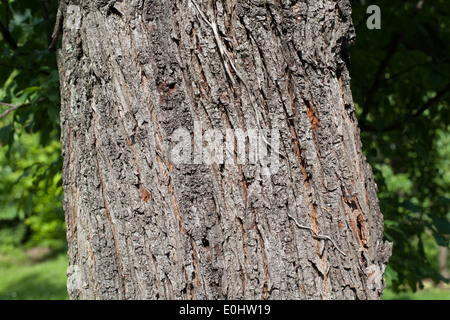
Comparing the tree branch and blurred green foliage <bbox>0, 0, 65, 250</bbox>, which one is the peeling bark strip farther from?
the tree branch

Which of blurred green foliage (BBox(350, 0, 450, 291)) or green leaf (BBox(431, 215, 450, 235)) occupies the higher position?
blurred green foliage (BBox(350, 0, 450, 291))

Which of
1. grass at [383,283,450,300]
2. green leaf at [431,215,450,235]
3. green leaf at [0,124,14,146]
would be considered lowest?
grass at [383,283,450,300]

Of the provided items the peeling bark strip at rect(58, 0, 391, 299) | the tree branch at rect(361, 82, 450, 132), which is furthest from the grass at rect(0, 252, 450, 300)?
the peeling bark strip at rect(58, 0, 391, 299)

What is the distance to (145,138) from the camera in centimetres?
133

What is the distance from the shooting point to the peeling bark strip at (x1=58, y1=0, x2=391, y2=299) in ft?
4.32

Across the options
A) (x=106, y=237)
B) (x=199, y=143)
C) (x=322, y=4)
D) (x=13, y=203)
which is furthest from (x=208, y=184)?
(x=13, y=203)

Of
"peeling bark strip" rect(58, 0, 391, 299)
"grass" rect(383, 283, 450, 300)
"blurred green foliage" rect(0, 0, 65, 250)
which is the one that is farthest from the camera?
"grass" rect(383, 283, 450, 300)

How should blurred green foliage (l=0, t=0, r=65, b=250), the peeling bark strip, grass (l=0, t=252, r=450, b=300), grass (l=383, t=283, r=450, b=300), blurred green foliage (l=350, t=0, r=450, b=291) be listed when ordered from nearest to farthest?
the peeling bark strip < blurred green foliage (l=0, t=0, r=65, b=250) < blurred green foliage (l=350, t=0, r=450, b=291) < grass (l=383, t=283, r=450, b=300) < grass (l=0, t=252, r=450, b=300)

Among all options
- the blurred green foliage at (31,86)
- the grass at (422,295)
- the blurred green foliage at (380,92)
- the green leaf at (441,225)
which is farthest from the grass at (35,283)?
the green leaf at (441,225)

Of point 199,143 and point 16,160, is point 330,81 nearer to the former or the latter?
point 199,143

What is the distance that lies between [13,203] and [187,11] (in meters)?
13.2

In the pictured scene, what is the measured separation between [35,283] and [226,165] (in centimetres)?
844
